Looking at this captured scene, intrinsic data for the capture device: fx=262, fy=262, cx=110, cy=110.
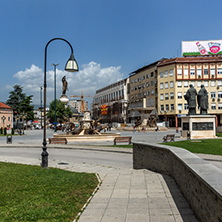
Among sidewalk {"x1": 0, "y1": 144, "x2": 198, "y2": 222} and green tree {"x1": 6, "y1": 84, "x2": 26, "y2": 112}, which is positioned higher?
green tree {"x1": 6, "y1": 84, "x2": 26, "y2": 112}

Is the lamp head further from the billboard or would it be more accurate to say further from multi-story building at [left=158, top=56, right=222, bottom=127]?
the billboard

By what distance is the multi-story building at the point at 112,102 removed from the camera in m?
95.8

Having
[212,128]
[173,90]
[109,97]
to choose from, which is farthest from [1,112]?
[212,128]

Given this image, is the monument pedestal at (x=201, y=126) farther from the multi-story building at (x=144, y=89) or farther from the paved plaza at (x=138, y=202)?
the multi-story building at (x=144, y=89)

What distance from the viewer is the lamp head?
11702mm

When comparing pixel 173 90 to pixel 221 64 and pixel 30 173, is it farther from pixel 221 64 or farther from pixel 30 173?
pixel 30 173

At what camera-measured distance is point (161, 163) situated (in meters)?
9.15

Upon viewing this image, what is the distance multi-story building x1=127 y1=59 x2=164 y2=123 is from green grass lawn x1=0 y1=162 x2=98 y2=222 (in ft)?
196

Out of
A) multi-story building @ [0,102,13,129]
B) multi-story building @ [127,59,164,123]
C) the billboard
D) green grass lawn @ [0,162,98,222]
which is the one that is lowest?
green grass lawn @ [0,162,98,222]

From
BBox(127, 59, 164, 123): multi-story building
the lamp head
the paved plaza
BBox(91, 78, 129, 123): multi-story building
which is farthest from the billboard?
the paved plaza

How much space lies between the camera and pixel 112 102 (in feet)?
350

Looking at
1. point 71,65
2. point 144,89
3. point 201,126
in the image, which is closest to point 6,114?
point 144,89

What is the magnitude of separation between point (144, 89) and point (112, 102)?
2794 centimetres

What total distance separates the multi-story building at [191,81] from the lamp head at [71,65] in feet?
190
